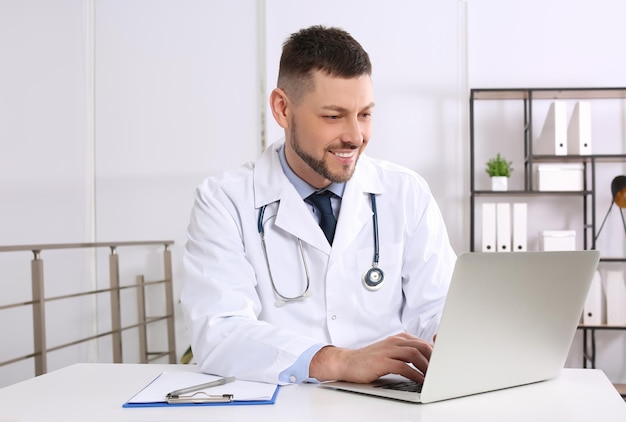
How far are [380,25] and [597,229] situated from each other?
1.54 meters

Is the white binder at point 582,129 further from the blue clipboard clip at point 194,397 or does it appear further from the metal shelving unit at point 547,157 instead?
the blue clipboard clip at point 194,397

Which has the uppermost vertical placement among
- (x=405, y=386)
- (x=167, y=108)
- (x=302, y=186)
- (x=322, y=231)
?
(x=167, y=108)

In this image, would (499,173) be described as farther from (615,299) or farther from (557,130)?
(615,299)

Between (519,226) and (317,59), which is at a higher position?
(317,59)

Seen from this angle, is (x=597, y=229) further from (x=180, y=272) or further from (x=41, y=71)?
(x=41, y=71)

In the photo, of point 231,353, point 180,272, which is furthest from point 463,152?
point 231,353

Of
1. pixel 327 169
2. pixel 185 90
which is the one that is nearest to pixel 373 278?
pixel 327 169

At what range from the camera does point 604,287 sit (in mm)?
3562

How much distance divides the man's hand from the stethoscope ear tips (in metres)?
0.38

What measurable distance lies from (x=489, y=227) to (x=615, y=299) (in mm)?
687

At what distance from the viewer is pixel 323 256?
5.28 ft

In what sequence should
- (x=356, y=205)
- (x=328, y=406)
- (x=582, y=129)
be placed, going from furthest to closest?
1. (x=582, y=129)
2. (x=356, y=205)
3. (x=328, y=406)

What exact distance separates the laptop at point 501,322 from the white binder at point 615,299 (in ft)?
8.39

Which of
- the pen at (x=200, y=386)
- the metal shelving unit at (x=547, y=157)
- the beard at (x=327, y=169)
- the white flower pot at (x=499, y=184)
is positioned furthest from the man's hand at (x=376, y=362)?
the white flower pot at (x=499, y=184)
